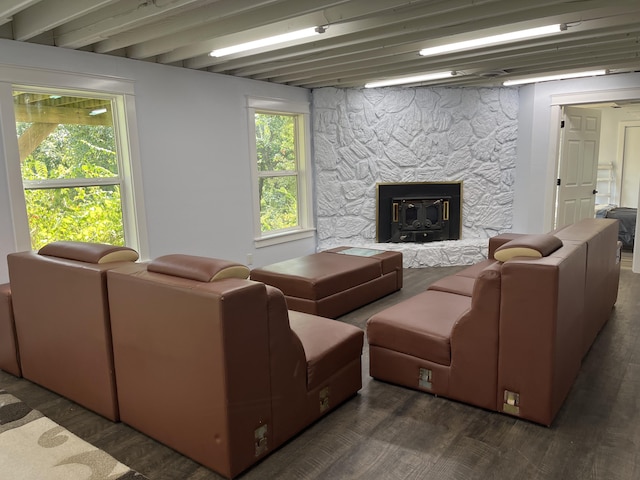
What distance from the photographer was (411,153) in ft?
20.2

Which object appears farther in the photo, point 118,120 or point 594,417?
point 118,120

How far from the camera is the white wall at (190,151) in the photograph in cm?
403

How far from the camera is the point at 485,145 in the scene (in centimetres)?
614

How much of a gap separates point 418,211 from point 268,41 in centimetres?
335

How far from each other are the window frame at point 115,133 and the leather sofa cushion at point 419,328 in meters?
2.44

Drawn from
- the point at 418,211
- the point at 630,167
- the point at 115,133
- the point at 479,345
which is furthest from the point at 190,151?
the point at 630,167

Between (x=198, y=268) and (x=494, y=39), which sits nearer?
(x=198, y=268)

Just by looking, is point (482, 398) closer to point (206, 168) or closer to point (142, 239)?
point (142, 239)

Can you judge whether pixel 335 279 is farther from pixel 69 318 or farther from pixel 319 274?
pixel 69 318

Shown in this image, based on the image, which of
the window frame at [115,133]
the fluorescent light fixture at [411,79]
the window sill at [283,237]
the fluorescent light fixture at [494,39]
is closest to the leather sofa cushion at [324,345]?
the window frame at [115,133]

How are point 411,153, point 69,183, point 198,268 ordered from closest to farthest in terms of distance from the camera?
point 198,268 → point 69,183 → point 411,153

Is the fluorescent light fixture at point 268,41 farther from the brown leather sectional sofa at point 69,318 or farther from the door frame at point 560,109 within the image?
the door frame at point 560,109

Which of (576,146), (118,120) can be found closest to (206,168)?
(118,120)

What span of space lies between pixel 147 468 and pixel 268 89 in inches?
169
